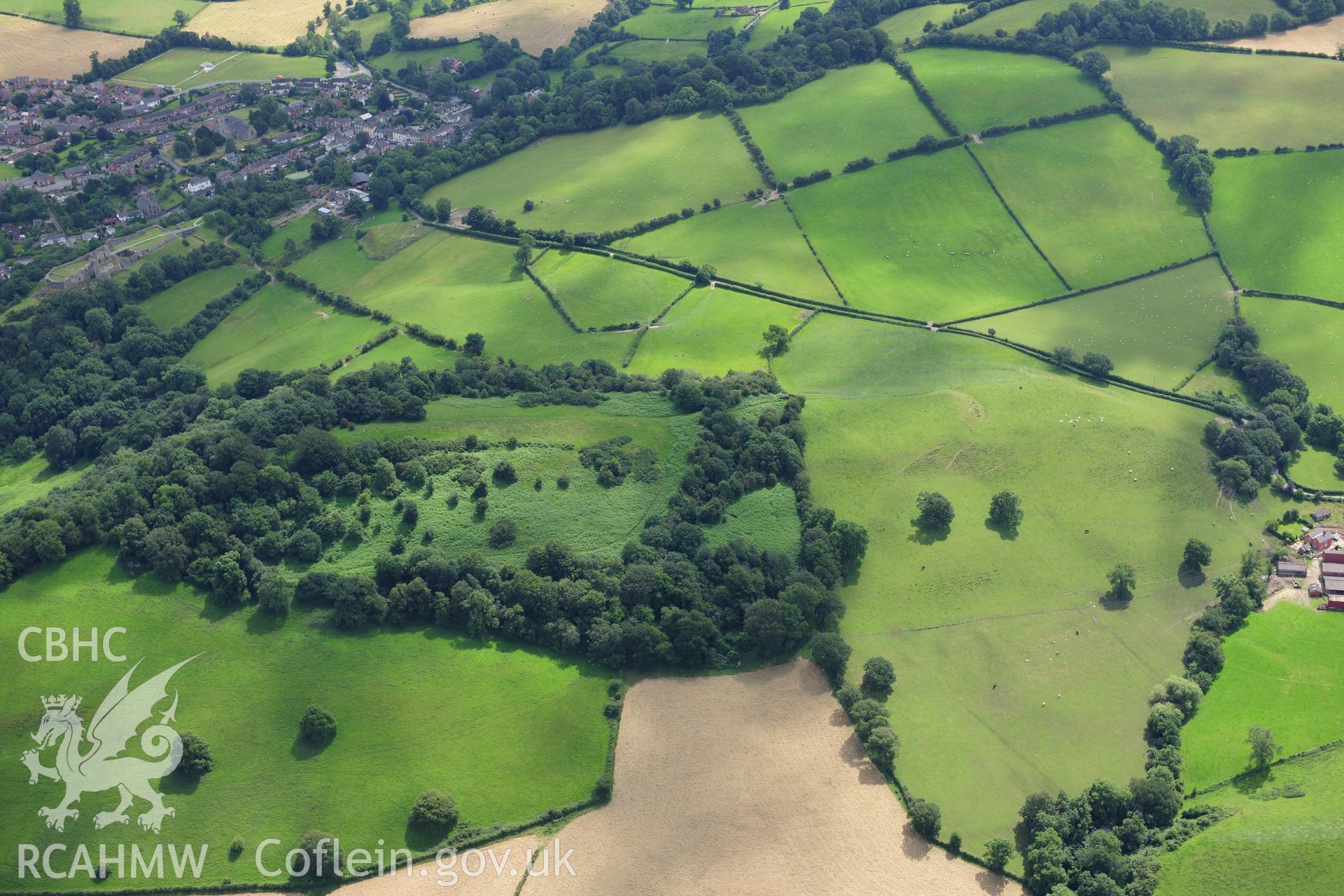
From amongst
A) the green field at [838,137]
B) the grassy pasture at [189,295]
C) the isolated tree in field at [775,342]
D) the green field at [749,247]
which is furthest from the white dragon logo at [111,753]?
the green field at [838,137]

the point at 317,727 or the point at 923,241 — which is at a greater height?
the point at 923,241

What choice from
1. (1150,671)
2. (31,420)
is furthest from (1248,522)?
(31,420)

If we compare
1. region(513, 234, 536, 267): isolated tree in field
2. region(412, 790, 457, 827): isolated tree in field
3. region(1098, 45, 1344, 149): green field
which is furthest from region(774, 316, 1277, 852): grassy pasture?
region(1098, 45, 1344, 149): green field

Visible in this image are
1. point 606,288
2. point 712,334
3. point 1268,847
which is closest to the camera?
point 1268,847

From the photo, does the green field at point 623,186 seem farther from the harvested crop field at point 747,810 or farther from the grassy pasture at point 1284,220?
the harvested crop field at point 747,810

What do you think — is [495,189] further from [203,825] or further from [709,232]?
[203,825]

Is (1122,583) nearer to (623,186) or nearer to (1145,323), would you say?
(1145,323)

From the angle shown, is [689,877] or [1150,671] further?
[1150,671]

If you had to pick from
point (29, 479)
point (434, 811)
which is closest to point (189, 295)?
point (29, 479)
